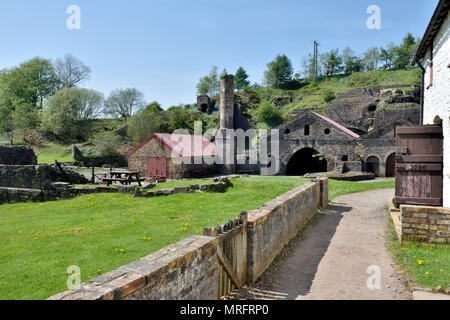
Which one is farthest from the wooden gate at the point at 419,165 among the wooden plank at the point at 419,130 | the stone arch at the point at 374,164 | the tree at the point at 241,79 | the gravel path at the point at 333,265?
the tree at the point at 241,79

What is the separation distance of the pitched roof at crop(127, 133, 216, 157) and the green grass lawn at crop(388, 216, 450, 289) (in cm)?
2030

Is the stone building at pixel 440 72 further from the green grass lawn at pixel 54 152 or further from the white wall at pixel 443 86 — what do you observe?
the green grass lawn at pixel 54 152

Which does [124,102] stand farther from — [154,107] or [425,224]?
[425,224]

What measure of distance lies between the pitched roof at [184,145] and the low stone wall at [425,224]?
20004 mm

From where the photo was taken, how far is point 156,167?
88.3 feet

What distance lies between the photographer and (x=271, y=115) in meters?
50.5

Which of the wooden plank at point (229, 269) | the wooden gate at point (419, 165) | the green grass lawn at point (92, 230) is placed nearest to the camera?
the wooden plank at point (229, 269)

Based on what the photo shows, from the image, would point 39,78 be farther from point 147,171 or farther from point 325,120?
point 325,120

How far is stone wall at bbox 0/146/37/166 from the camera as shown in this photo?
70.6 ft

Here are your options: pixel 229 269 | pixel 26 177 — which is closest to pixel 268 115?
pixel 26 177

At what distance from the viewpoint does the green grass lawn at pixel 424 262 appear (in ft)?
18.6

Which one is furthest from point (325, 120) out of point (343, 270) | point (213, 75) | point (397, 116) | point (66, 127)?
point (213, 75)

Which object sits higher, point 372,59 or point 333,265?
point 372,59

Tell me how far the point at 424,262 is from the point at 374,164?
24018mm
